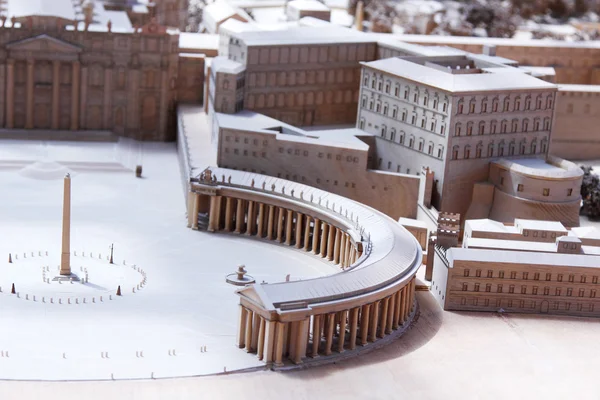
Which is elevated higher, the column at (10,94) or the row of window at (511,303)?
the column at (10,94)

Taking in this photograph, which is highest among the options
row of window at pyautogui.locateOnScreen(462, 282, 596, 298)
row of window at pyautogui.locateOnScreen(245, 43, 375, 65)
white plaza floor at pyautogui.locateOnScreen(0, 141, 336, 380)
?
row of window at pyautogui.locateOnScreen(245, 43, 375, 65)

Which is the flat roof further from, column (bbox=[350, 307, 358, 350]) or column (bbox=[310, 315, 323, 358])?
column (bbox=[310, 315, 323, 358])

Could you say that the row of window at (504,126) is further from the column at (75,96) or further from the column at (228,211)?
the column at (75,96)

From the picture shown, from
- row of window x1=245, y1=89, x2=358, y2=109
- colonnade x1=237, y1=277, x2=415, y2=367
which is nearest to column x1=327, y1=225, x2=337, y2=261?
colonnade x1=237, y1=277, x2=415, y2=367

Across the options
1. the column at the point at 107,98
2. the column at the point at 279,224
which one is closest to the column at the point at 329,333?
the column at the point at 279,224

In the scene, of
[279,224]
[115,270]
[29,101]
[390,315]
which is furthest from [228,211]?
[29,101]

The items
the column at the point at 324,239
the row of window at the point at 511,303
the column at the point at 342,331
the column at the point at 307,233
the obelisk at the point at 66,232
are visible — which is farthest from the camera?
the column at the point at 307,233
